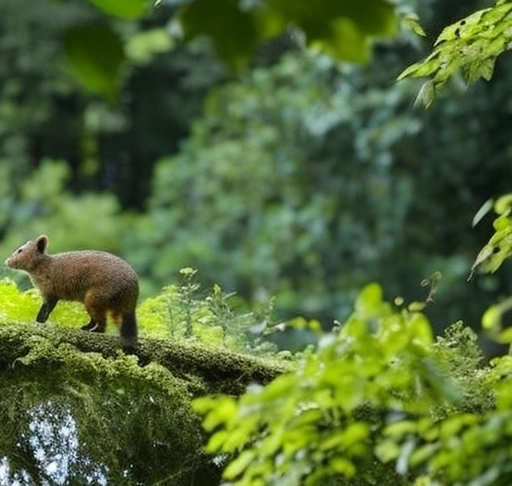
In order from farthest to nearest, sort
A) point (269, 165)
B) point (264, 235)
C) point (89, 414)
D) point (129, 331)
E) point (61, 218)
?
1. point (61, 218)
2. point (269, 165)
3. point (264, 235)
4. point (129, 331)
5. point (89, 414)

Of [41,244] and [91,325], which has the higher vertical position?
[41,244]

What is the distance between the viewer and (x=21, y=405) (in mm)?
5438

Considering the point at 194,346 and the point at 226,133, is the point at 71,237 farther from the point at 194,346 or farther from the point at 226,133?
the point at 194,346

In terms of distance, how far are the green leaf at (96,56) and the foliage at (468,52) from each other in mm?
3191

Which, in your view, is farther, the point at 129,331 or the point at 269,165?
the point at 269,165

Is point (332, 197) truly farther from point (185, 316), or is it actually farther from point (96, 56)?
point (96, 56)

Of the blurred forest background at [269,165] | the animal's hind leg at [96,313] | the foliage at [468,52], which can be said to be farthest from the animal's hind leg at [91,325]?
the blurred forest background at [269,165]

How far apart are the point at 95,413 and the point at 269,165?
17.3 metres

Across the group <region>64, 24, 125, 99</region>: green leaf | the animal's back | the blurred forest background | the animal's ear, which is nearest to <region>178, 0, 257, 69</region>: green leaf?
<region>64, 24, 125, 99</region>: green leaf

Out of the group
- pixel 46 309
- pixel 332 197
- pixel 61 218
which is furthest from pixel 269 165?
pixel 46 309

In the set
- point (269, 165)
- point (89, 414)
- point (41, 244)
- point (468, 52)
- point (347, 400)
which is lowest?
point (347, 400)

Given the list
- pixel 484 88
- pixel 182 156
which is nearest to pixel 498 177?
pixel 484 88

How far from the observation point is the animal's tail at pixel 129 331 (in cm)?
591

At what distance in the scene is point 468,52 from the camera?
18.7ft
